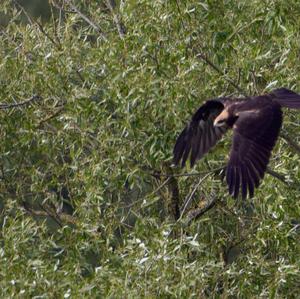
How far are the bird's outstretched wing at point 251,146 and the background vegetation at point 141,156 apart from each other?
0.60 feet

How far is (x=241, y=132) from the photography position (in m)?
6.91

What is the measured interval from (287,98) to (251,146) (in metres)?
0.40

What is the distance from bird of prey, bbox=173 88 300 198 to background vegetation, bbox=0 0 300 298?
0.10 m

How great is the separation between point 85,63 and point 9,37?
3.03ft

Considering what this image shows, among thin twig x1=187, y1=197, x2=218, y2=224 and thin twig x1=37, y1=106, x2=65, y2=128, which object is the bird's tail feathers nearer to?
thin twig x1=187, y1=197, x2=218, y2=224

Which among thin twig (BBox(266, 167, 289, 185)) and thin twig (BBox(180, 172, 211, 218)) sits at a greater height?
thin twig (BBox(266, 167, 289, 185))

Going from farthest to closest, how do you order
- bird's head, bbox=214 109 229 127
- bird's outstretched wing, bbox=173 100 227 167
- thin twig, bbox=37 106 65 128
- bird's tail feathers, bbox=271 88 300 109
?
1. thin twig, bbox=37 106 65 128
2. bird's outstretched wing, bbox=173 100 227 167
3. bird's head, bbox=214 109 229 127
4. bird's tail feathers, bbox=271 88 300 109

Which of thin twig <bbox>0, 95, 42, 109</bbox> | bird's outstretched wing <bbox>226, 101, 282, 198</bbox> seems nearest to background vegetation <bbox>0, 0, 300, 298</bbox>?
thin twig <bbox>0, 95, 42, 109</bbox>

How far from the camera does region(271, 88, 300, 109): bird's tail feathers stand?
6793 millimetres

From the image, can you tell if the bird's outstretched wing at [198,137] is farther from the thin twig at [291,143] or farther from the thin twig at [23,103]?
the thin twig at [23,103]

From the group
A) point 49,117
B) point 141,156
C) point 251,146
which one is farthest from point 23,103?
point 251,146

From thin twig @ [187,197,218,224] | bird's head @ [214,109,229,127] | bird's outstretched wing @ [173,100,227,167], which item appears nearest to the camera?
bird's head @ [214,109,229,127]

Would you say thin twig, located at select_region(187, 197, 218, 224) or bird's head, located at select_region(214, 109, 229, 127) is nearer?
bird's head, located at select_region(214, 109, 229, 127)

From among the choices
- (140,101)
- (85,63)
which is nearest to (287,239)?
(140,101)
